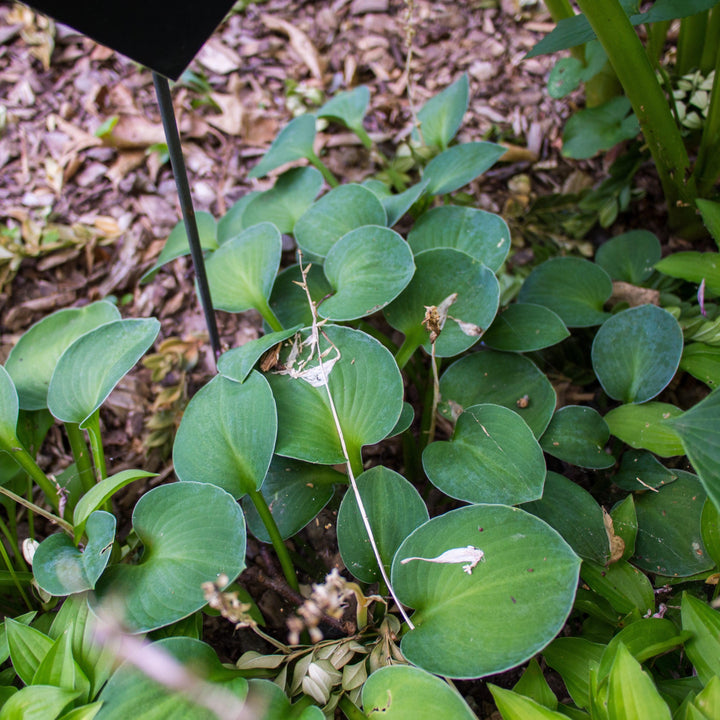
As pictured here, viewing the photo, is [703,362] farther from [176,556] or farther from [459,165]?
[176,556]

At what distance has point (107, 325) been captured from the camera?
3.45 feet

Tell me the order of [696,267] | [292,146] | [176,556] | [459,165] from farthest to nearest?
1. [292,146]
2. [459,165]
3. [696,267]
4. [176,556]

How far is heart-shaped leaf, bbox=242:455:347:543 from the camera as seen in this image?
100cm

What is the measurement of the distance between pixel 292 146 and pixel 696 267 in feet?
2.94

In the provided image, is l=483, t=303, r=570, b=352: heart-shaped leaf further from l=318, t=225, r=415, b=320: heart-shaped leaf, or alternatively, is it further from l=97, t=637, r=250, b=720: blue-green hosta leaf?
l=97, t=637, r=250, b=720: blue-green hosta leaf

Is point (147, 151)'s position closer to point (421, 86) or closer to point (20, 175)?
point (20, 175)

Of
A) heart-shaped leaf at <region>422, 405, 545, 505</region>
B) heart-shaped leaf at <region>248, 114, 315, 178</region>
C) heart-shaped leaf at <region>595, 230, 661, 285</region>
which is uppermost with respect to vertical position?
heart-shaped leaf at <region>595, 230, 661, 285</region>

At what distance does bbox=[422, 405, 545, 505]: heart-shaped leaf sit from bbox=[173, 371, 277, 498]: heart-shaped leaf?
25 centimetres

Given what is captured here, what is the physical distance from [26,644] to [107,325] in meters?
0.49

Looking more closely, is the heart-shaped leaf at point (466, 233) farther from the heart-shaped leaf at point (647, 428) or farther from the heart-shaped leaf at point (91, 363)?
the heart-shaped leaf at point (91, 363)

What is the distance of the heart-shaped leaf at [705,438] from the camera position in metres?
0.62

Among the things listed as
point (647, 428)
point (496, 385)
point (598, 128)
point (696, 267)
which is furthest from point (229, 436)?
point (598, 128)

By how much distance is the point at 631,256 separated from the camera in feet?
4.56

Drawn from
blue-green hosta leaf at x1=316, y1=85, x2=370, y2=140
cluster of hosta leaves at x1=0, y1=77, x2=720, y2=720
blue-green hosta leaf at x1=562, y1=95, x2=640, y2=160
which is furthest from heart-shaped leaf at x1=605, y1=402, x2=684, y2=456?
blue-green hosta leaf at x1=316, y1=85, x2=370, y2=140
